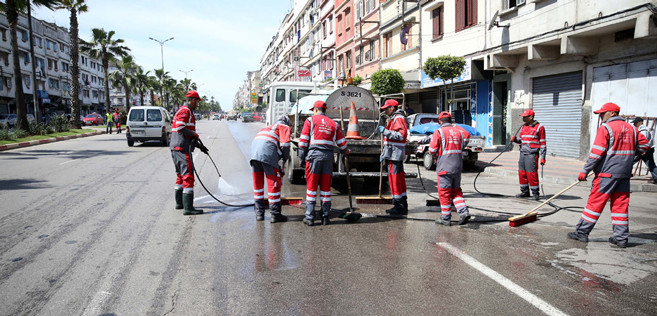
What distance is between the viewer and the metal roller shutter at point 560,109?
579 inches

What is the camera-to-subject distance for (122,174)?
423 inches

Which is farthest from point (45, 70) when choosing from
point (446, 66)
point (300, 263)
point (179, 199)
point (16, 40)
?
point (300, 263)

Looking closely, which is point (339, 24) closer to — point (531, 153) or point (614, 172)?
point (531, 153)

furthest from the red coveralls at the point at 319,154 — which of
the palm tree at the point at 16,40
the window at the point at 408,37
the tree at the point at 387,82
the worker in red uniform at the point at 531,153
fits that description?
the palm tree at the point at 16,40

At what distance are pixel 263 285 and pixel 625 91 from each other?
1285 centimetres

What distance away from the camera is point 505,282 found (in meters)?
4.07

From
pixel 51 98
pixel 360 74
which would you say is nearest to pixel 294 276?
pixel 360 74

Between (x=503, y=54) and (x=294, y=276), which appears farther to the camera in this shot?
(x=503, y=54)

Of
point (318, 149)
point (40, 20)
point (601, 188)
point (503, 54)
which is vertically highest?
point (40, 20)

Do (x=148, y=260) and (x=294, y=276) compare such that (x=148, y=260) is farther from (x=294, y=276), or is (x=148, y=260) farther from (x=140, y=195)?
(x=140, y=195)

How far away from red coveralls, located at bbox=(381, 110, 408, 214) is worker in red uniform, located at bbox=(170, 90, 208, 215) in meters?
3.10

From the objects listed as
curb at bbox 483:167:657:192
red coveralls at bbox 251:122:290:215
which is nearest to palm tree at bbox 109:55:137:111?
curb at bbox 483:167:657:192

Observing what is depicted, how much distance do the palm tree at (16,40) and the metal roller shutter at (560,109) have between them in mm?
23672

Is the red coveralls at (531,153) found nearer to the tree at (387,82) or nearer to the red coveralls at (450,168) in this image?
the red coveralls at (450,168)
